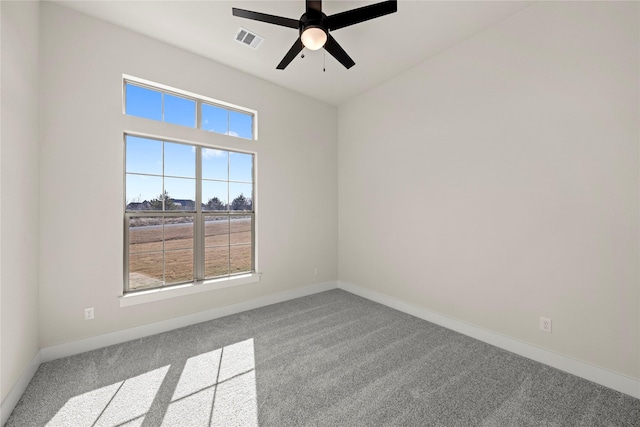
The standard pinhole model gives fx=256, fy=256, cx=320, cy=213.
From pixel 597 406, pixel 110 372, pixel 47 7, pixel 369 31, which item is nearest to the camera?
pixel 597 406

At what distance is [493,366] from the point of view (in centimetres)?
223

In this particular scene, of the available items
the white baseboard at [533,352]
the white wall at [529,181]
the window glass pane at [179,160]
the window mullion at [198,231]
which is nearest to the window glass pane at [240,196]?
the window mullion at [198,231]

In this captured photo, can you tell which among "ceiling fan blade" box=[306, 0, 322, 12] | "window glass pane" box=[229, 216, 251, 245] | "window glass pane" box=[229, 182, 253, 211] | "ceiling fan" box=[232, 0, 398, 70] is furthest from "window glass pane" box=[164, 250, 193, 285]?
"ceiling fan blade" box=[306, 0, 322, 12]

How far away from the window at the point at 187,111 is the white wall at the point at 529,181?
2117mm

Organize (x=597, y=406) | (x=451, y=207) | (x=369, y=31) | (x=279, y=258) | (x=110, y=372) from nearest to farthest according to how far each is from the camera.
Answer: (x=597, y=406)
(x=110, y=372)
(x=369, y=31)
(x=451, y=207)
(x=279, y=258)

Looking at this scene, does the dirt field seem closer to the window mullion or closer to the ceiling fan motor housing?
the window mullion

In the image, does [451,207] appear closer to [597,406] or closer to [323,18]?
[597,406]

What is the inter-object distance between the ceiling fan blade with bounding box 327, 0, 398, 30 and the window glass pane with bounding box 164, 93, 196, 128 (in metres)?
2.05

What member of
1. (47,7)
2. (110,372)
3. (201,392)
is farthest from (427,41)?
(110,372)

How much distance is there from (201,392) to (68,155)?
2.43 metres

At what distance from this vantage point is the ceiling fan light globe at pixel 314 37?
6.44ft

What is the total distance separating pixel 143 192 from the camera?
2.87m

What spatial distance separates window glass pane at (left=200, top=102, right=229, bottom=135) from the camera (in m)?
3.28

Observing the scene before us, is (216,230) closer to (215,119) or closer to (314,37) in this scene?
(215,119)
